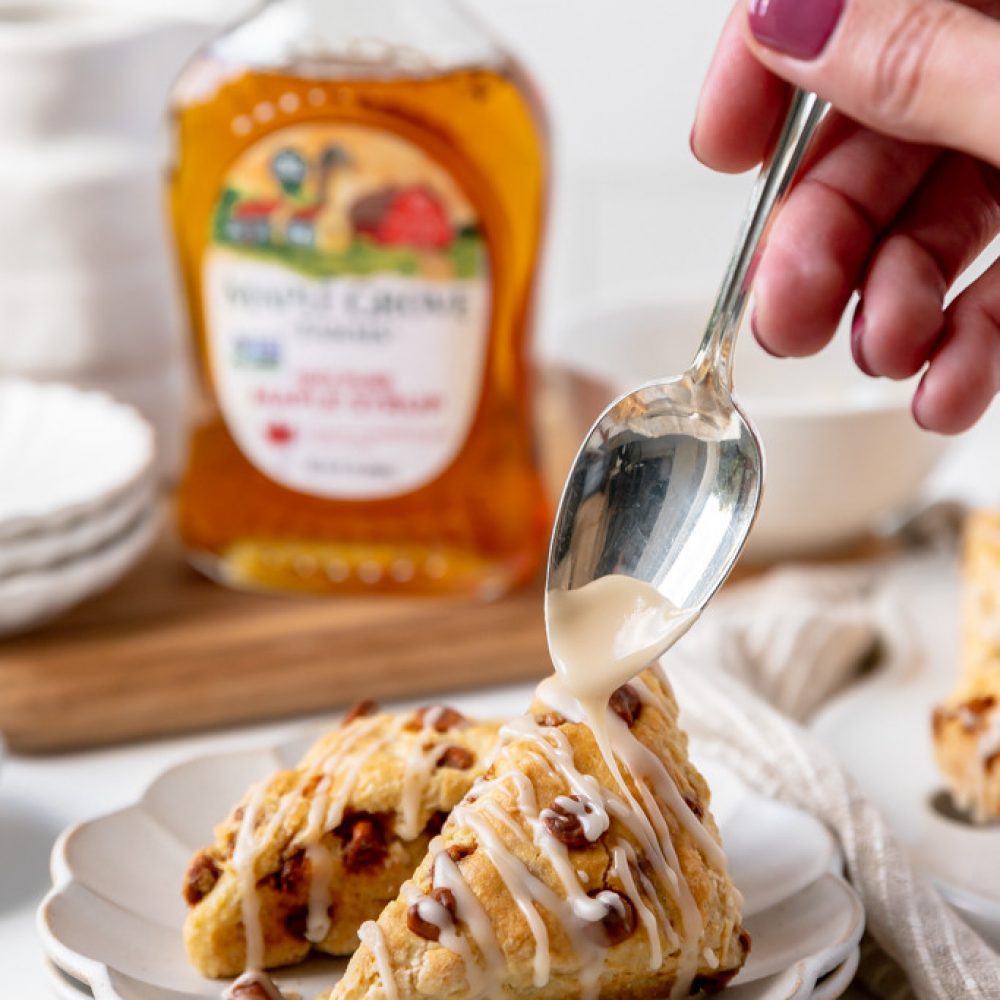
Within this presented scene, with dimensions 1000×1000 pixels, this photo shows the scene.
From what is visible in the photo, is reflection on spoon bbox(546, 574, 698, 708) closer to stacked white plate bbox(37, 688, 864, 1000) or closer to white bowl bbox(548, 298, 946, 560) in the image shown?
stacked white plate bbox(37, 688, 864, 1000)

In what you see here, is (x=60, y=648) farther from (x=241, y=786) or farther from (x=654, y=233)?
(x=654, y=233)

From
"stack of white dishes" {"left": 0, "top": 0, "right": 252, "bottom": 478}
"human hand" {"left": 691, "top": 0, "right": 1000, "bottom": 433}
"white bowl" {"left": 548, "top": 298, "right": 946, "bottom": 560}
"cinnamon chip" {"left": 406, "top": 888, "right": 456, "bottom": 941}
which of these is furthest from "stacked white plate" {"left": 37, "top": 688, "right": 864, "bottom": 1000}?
"stack of white dishes" {"left": 0, "top": 0, "right": 252, "bottom": 478}

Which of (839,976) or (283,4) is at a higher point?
(283,4)

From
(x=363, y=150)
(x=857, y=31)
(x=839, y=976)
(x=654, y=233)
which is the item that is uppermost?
(x=857, y=31)

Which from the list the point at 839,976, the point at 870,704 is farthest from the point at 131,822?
the point at 870,704

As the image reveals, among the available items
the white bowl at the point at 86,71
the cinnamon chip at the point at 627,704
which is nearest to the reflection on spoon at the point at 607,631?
the cinnamon chip at the point at 627,704

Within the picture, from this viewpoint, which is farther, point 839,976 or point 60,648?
point 60,648

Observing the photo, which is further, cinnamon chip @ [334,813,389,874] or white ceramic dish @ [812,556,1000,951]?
white ceramic dish @ [812,556,1000,951]
